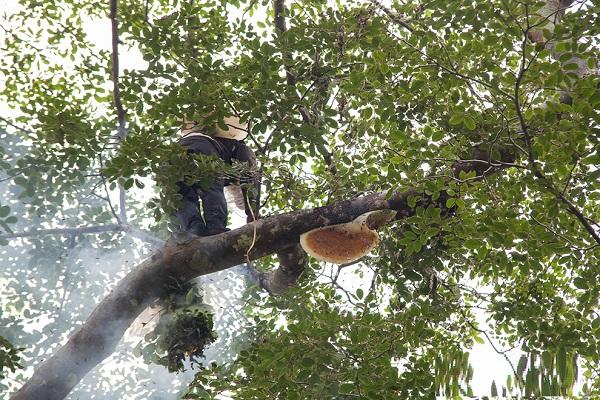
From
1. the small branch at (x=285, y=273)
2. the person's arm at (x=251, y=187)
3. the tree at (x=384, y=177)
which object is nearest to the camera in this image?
the tree at (x=384, y=177)

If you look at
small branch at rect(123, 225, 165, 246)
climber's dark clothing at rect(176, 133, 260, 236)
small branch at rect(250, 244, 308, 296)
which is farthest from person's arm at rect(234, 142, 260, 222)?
small branch at rect(123, 225, 165, 246)

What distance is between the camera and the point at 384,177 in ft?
12.2

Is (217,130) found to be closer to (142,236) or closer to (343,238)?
(142,236)

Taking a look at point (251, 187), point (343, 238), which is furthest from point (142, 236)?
point (343, 238)

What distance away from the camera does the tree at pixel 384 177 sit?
278 centimetres

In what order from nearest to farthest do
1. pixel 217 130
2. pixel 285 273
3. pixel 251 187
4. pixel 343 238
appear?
pixel 343 238, pixel 251 187, pixel 217 130, pixel 285 273

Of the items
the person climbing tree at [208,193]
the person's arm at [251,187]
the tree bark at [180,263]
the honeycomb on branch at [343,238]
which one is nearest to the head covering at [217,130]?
the person climbing tree at [208,193]

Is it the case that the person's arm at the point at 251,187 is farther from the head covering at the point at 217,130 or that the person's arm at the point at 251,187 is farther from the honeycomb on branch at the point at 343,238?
the honeycomb on branch at the point at 343,238

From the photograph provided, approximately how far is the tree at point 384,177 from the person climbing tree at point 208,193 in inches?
5.1

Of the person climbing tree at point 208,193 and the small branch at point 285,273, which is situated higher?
the person climbing tree at point 208,193

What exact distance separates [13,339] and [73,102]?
178 cm

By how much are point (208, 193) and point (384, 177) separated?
99cm

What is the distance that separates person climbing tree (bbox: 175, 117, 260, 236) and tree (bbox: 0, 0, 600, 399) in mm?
129

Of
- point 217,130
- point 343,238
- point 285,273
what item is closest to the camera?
point 343,238
